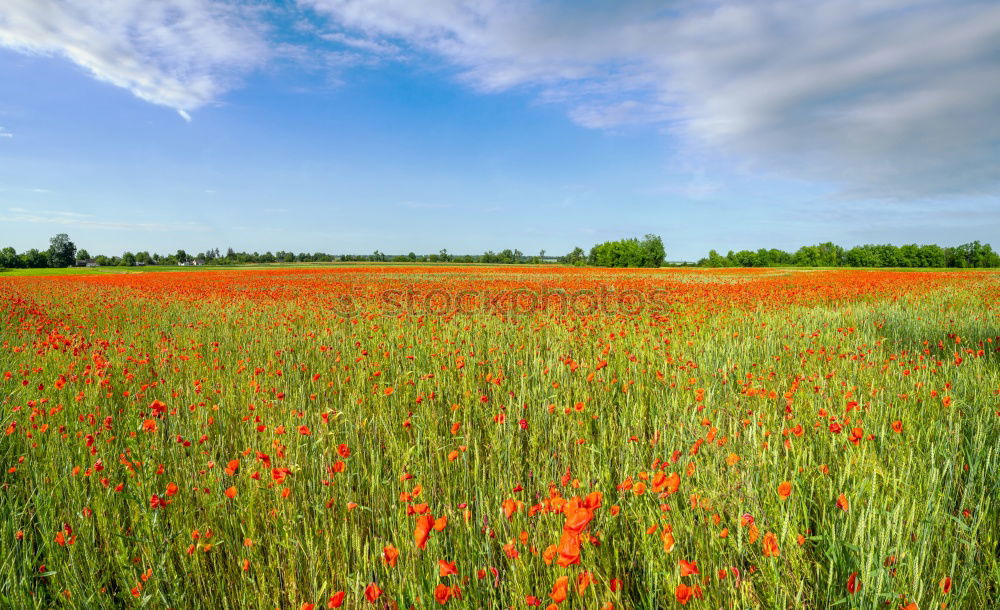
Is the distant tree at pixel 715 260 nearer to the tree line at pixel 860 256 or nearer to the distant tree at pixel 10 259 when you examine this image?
the tree line at pixel 860 256

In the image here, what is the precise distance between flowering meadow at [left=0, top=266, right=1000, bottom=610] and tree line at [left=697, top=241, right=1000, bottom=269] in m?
94.9

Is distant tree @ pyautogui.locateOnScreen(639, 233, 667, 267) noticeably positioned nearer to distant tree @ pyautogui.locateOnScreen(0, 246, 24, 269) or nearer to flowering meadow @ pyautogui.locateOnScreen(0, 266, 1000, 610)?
flowering meadow @ pyautogui.locateOnScreen(0, 266, 1000, 610)

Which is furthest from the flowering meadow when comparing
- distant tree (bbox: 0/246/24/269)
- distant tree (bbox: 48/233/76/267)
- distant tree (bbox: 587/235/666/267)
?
distant tree (bbox: 48/233/76/267)

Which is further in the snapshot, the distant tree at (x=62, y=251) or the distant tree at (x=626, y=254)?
the distant tree at (x=62, y=251)

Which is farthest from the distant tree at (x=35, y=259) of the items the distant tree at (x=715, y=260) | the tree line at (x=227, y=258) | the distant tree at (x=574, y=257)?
the distant tree at (x=715, y=260)

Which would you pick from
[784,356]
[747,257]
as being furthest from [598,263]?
[784,356]

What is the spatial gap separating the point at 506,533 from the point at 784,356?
513 cm

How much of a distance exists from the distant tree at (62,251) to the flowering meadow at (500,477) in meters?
141

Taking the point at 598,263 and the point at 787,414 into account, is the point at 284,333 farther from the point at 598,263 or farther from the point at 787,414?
the point at 598,263

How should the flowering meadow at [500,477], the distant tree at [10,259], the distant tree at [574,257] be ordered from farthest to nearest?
the distant tree at [574,257], the distant tree at [10,259], the flowering meadow at [500,477]

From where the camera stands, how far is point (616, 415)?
3.94 metres

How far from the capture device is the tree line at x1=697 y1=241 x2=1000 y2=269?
3476 inches

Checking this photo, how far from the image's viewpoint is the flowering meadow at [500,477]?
5.92 ft

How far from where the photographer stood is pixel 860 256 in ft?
301
